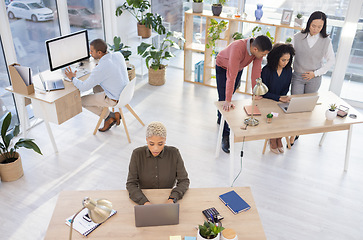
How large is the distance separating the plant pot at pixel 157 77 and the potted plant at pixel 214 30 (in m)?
0.91

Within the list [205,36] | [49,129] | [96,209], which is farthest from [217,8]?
[96,209]

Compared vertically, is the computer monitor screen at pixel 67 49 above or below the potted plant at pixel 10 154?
above

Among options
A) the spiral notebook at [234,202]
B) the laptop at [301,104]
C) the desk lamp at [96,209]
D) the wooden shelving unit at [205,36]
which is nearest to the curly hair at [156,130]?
the spiral notebook at [234,202]

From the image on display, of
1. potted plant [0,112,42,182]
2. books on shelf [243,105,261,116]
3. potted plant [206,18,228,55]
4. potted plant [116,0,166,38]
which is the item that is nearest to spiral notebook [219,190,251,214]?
books on shelf [243,105,261,116]

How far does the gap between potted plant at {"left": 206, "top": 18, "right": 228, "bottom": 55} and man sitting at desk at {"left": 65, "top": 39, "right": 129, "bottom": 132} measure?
1752 mm

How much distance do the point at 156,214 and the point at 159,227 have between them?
0.33 feet

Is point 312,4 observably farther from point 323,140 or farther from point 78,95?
point 78,95

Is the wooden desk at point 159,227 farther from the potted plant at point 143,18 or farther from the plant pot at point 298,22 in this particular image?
the potted plant at point 143,18

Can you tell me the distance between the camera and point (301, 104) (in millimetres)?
3662

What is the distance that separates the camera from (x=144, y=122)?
16.2ft

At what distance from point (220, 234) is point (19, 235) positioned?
1976 millimetres

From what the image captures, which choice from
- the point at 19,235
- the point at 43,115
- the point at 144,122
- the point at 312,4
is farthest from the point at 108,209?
the point at 312,4

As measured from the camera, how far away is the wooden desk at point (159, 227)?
Answer: 2.23 meters

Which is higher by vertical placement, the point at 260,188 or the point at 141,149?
the point at 141,149
